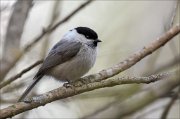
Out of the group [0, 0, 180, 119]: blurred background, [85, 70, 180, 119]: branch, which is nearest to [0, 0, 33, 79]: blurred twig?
[0, 0, 180, 119]: blurred background

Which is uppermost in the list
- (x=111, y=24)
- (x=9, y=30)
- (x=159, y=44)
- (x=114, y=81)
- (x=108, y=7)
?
(x=108, y=7)

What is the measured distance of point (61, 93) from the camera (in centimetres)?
213

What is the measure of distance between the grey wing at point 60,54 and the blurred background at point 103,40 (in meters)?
0.10

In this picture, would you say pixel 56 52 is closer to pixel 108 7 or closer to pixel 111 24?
pixel 111 24

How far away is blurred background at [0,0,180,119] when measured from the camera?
2.58 meters

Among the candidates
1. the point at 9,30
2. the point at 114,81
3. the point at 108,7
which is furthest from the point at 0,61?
the point at 108,7

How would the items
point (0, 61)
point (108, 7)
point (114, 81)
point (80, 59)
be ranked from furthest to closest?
point (108, 7) → point (80, 59) → point (0, 61) → point (114, 81)

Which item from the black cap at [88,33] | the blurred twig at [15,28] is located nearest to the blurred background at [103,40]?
the blurred twig at [15,28]

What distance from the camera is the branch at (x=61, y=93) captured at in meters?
1.94

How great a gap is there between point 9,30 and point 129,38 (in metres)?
2.17

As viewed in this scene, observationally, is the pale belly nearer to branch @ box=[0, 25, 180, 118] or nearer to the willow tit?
the willow tit

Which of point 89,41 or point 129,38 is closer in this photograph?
point 89,41

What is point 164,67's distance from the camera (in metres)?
2.91

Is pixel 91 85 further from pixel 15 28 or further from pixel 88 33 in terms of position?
pixel 88 33
